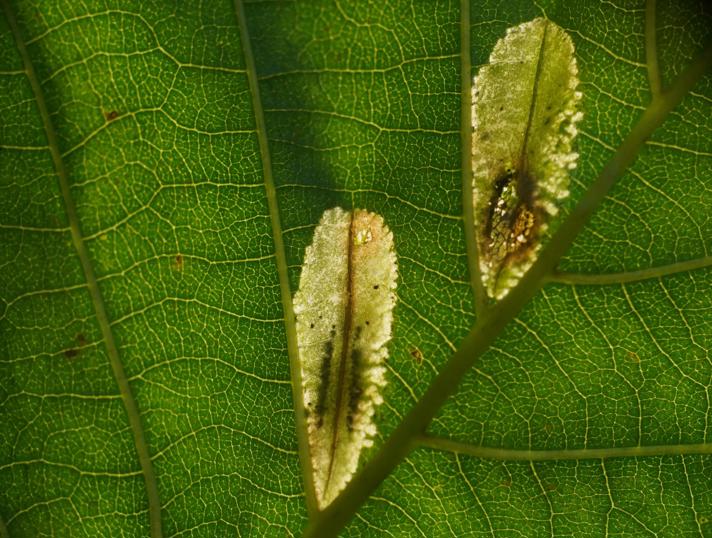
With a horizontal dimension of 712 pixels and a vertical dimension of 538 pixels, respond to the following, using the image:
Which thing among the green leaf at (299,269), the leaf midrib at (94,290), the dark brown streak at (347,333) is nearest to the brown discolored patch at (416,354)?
the green leaf at (299,269)

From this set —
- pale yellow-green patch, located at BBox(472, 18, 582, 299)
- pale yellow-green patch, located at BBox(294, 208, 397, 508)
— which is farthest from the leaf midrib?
pale yellow-green patch, located at BBox(472, 18, 582, 299)

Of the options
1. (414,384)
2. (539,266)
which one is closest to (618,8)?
(539,266)

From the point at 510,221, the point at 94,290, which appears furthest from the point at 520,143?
the point at 94,290

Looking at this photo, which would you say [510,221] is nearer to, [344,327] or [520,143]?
[520,143]

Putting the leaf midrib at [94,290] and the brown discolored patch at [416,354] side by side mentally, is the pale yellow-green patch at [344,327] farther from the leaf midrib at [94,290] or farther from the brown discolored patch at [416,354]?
the leaf midrib at [94,290]

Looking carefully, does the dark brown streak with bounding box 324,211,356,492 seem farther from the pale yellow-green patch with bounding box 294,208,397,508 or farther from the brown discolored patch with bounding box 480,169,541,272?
the brown discolored patch with bounding box 480,169,541,272

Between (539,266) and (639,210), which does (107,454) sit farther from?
(639,210)
